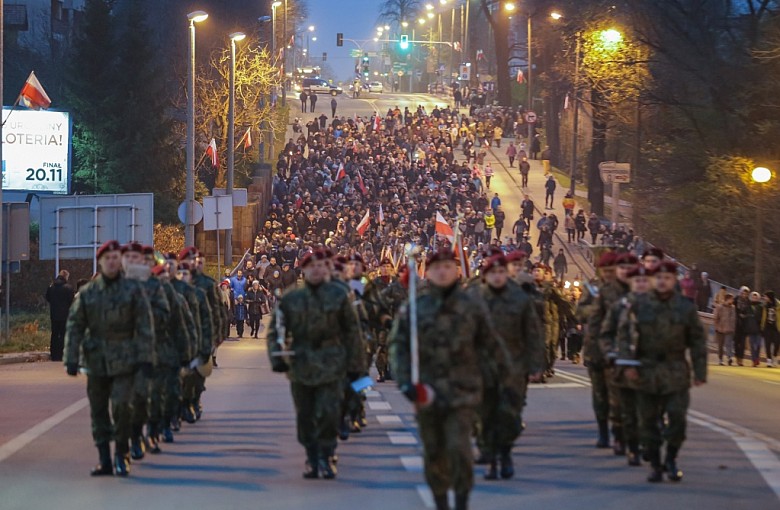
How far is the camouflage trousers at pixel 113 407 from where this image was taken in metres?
12.2

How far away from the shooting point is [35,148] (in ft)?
135

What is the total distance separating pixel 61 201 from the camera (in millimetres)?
32781

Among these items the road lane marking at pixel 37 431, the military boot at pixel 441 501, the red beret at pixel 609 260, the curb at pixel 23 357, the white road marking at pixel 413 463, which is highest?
the red beret at pixel 609 260

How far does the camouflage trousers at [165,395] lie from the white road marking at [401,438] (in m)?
2.23

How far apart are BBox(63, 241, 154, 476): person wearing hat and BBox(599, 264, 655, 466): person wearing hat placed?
3889 millimetres

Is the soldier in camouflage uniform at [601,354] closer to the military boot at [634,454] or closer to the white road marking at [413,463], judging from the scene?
the military boot at [634,454]

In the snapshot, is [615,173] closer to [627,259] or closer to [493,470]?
[627,259]

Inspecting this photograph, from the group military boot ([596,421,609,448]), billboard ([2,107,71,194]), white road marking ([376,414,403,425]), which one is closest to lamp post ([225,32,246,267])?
billboard ([2,107,71,194])

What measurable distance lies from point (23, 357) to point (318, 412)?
16.9 meters

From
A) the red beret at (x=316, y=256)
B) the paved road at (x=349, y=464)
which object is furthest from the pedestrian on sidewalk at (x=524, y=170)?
the red beret at (x=316, y=256)

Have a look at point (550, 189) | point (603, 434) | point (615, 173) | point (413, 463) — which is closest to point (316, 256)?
point (413, 463)

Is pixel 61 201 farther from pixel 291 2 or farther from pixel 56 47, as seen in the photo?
pixel 291 2

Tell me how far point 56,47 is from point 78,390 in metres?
55.8

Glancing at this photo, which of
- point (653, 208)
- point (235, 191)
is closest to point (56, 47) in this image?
point (235, 191)
